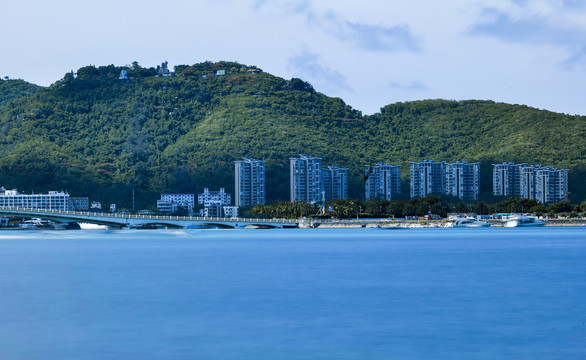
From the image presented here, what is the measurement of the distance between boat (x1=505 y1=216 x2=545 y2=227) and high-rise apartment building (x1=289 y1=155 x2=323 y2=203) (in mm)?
46088

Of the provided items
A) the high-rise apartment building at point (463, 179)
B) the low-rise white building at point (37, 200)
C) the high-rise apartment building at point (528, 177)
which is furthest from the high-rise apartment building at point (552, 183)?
the low-rise white building at point (37, 200)

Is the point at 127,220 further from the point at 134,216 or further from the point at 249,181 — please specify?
the point at 249,181

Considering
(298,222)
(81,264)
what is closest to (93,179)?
(298,222)

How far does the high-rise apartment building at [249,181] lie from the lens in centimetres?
18188

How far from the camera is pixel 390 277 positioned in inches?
2005

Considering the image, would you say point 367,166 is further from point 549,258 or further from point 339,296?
point 339,296

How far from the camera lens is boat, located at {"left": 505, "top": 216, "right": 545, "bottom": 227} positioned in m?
148

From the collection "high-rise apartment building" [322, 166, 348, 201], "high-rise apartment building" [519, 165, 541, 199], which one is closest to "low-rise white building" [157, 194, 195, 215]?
"high-rise apartment building" [322, 166, 348, 201]

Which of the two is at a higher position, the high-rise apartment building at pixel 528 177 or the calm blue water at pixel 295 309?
the high-rise apartment building at pixel 528 177

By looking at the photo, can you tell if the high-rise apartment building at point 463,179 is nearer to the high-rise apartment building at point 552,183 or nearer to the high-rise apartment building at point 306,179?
the high-rise apartment building at point 552,183

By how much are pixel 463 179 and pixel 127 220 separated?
78.0m

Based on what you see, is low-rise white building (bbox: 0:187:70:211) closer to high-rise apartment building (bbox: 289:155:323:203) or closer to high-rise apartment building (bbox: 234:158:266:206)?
high-rise apartment building (bbox: 234:158:266:206)

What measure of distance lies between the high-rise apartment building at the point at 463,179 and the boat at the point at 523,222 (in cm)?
3575

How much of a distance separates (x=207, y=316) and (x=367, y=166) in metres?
166
